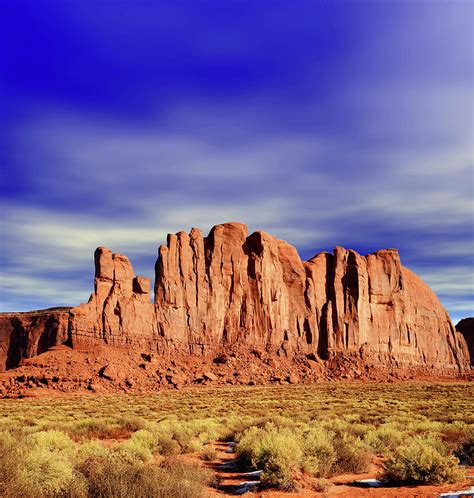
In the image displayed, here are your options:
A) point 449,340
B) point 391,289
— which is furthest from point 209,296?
point 449,340

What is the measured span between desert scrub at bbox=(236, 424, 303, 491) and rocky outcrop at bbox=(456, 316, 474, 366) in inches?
5098

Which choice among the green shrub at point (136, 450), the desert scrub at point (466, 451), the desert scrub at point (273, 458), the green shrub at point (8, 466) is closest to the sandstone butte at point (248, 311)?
the desert scrub at point (466, 451)

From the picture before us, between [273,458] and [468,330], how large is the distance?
5501 inches

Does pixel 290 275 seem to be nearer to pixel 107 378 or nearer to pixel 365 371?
pixel 365 371

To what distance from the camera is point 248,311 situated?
255 feet

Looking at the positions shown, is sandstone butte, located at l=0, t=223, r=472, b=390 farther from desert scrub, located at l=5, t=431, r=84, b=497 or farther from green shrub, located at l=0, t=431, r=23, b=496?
green shrub, located at l=0, t=431, r=23, b=496

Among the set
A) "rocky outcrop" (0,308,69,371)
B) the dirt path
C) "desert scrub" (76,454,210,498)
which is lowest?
the dirt path

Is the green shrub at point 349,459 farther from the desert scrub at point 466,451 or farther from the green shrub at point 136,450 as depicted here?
the green shrub at point 136,450

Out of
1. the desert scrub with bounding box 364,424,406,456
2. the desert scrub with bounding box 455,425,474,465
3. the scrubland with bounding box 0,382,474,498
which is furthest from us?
the desert scrub with bounding box 364,424,406,456

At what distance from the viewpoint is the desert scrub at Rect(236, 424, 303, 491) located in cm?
963

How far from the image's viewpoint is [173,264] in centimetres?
7325

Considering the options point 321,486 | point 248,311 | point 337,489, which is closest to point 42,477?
point 321,486

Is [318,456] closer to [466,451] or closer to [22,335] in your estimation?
[466,451]

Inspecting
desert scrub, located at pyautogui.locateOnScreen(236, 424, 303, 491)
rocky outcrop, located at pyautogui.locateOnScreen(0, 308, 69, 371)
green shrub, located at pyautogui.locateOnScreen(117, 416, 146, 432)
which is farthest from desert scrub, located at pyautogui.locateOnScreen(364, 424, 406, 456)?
rocky outcrop, located at pyautogui.locateOnScreen(0, 308, 69, 371)
